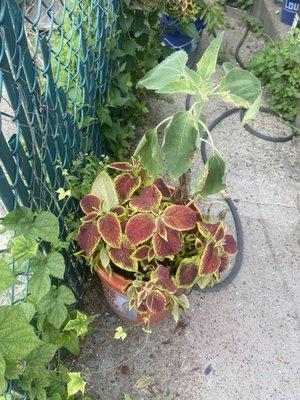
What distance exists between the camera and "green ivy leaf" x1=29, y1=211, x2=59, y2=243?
1.24 metres

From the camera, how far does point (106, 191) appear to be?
1.65 metres

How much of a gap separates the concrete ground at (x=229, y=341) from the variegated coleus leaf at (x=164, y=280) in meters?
0.53

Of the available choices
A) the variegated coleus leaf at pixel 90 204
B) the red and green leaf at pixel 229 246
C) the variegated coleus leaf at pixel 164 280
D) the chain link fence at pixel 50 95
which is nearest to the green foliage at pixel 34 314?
the chain link fence at pixel 50 95

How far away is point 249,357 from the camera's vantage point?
1.94 meters

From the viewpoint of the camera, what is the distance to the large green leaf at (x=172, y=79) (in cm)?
128

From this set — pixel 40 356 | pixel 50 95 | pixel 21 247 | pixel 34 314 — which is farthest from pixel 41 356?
pixel 50 95

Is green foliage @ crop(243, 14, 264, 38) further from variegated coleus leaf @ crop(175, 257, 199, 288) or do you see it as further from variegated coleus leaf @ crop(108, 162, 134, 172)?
variegated coleus leaf @ crop(175, 257, 199, 288)

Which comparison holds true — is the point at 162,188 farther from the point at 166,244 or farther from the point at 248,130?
the point at 248,130

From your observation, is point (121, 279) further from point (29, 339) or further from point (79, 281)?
point (29, 339)

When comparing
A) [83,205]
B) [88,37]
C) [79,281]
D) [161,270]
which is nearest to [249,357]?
[161,270]

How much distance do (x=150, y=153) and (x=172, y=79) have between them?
12.4 inches

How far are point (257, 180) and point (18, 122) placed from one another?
1.80 meters

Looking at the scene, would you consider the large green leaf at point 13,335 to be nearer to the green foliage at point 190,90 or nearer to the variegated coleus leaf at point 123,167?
the green foliage at point 190,90

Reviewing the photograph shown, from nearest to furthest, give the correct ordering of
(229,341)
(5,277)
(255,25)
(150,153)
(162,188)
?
(5,277), (150,153), (162,188), (229,341), (255,25)
